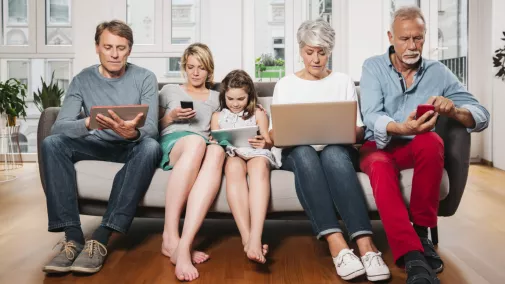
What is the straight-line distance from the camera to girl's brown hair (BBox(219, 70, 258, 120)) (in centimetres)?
232

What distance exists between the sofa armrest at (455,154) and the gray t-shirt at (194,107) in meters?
1.08

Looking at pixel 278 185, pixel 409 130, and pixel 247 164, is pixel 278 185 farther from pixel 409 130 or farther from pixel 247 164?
pixel 409 130

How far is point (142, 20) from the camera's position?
511 centimetres

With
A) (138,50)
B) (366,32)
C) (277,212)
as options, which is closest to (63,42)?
(138,50)

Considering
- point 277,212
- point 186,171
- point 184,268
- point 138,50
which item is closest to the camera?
point 184,268

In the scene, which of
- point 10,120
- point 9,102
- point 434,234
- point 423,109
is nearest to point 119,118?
point 423,109

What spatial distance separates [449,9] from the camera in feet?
17.2

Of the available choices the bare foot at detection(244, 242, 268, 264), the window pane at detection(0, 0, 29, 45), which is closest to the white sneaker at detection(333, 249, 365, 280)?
the bare foot at detection(244, 242, 268, 264)

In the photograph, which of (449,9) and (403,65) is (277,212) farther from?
(449,9)

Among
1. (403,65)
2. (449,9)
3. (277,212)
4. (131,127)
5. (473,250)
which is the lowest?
(473,250)

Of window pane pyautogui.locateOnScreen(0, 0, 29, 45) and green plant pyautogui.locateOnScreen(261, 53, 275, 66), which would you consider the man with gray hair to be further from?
window pane pyautogui.locateOnScreen(0, 0, 29, 45)

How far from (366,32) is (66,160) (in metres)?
3.63

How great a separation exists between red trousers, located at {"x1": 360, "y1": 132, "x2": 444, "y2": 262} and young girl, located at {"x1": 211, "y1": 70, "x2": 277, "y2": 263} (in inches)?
17.5

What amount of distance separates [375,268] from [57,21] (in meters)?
5.02
